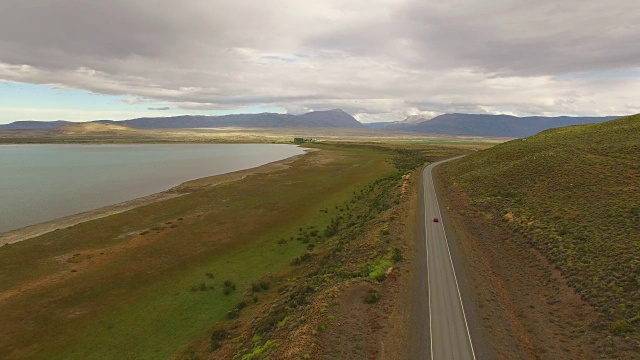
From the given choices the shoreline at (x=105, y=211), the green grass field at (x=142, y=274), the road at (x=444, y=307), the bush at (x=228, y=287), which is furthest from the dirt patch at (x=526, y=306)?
the shoreline at (x=105, y=211)

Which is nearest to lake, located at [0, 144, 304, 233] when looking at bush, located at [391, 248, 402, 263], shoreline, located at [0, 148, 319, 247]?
shoreline, located at [0, 148, 319, 247]

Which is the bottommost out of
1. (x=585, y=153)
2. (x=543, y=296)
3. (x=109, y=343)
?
(x=109, y=343)

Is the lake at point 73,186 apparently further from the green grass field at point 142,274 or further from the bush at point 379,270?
the bush at point 379,270

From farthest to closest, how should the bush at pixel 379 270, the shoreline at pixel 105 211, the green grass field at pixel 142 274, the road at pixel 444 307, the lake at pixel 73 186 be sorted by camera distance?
the lake at pixel 73 186 < the shoreline at pixel 105 211 < the bush at pixel 379 270 < the green grass field at pixel 142 274 < the road at pixel 444 307

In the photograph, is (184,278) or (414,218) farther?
(414,218)

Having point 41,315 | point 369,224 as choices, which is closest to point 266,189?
point 369,224

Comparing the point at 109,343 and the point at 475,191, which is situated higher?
the point at 475,191

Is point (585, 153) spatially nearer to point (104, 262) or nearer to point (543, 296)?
point (543, 296)
